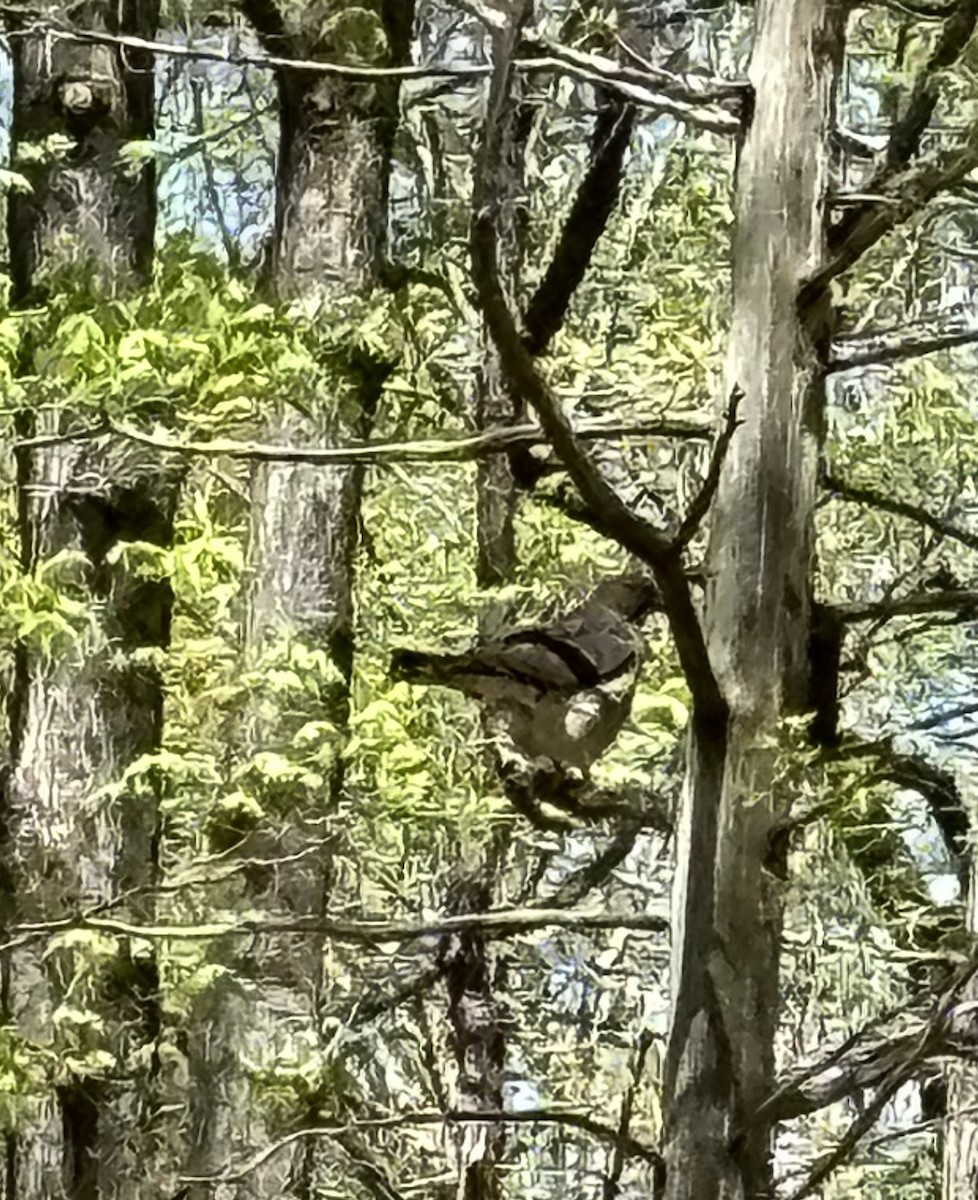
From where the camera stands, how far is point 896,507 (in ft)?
3.88

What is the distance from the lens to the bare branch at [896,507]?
116cm

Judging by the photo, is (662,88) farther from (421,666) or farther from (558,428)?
(421,666)

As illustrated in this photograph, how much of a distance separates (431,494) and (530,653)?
0.23 meters

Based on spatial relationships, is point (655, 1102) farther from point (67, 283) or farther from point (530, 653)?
point (67, 283)

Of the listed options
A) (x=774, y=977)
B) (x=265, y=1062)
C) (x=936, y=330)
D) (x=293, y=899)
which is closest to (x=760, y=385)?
(x=936, y=330)

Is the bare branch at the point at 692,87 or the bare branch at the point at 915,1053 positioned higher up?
the bare branch at the point at 692,87

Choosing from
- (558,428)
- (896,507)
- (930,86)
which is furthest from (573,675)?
(930,86)

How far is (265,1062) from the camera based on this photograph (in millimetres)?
1380

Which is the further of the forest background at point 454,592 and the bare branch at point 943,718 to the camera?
the bare branch at point 943,718

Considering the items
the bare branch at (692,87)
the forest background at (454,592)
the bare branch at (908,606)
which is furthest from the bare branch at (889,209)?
the bare branch at (908,606)

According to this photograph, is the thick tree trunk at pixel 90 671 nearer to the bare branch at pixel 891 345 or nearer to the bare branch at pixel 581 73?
the bare branch at pixel 581 73

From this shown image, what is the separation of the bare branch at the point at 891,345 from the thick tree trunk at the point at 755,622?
0.12 ft

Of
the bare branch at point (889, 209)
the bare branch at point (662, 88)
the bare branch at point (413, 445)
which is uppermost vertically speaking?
the bare branch at point (662, 88)

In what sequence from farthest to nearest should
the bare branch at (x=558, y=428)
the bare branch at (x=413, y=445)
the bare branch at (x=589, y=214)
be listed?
the bare branch at (x=589, y=214), the bare branch at (x=413, y=445), the bare branch at (x=558, y=428)
